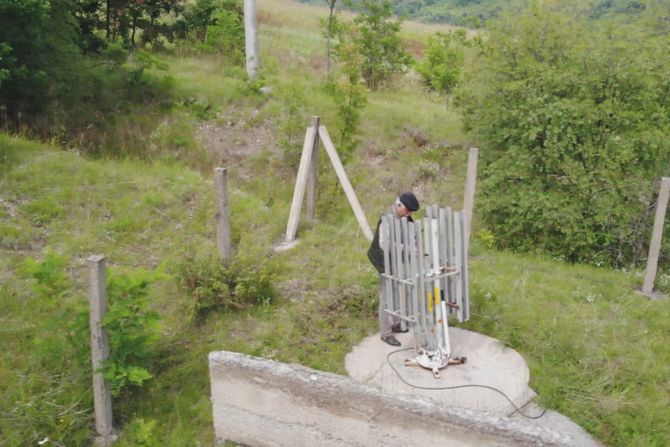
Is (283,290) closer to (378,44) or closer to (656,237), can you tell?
(656,237)

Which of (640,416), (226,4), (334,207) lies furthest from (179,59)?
(640,416)

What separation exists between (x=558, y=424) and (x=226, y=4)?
1619cm

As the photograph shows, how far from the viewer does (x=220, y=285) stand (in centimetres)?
700

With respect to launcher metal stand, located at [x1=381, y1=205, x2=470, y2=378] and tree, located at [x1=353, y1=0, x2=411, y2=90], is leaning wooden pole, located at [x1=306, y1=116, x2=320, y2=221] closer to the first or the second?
launcher metal stand, located at [x1=381, y1=205, x2=470, y2=378]

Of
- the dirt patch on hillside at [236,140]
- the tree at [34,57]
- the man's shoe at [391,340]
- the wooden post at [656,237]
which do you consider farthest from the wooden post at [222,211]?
the wooden post at [656,237]

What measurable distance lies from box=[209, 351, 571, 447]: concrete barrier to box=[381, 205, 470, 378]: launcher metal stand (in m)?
1.05

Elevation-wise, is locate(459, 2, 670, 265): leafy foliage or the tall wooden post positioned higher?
the tall wooden post

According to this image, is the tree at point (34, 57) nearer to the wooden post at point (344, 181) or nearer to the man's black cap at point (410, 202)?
the wooden post at point (344, 181)

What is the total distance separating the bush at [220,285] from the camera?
23.0 ft

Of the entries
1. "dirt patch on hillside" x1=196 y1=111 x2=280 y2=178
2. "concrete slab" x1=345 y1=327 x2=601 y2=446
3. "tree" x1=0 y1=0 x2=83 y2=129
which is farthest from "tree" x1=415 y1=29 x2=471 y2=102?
"concrete slab" x1=345 y1=327 x2=601 y2=446

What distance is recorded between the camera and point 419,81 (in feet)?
58.6

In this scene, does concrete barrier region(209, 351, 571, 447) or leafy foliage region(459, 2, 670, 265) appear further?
leafy foliage region(459, 2, 670, 265)

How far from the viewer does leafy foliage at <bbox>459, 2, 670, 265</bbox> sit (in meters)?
9.53

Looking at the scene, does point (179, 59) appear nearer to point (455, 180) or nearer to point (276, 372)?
point (455, 180)
